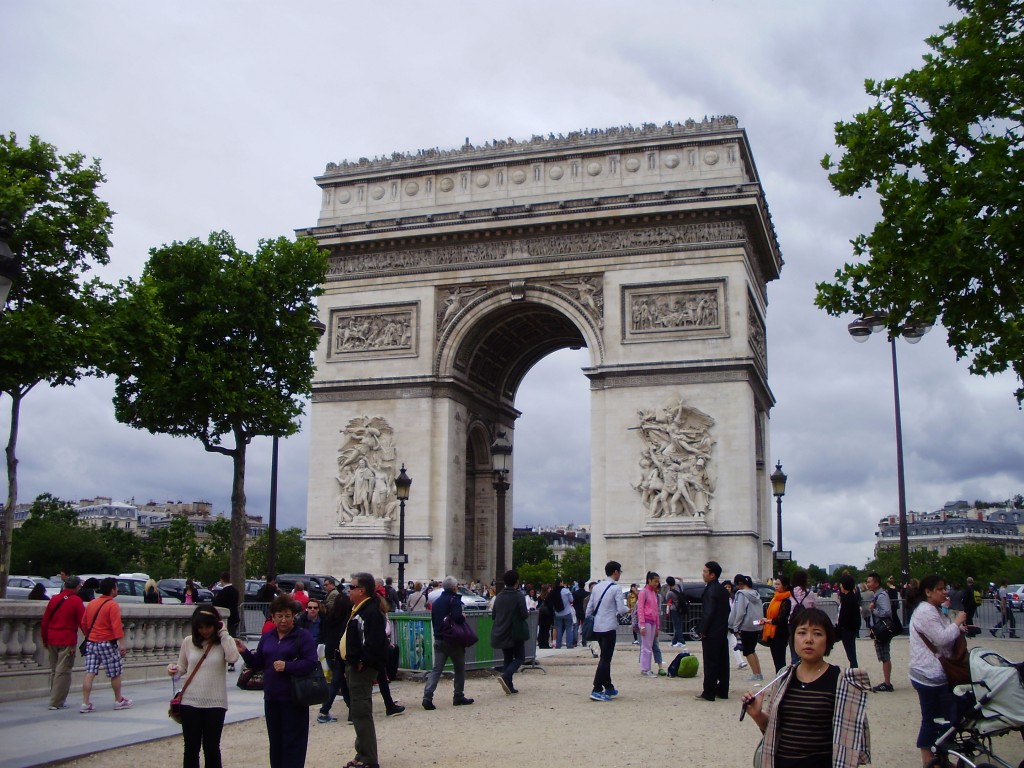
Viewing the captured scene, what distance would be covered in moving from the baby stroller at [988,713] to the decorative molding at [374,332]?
2859cm

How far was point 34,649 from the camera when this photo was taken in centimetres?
1482

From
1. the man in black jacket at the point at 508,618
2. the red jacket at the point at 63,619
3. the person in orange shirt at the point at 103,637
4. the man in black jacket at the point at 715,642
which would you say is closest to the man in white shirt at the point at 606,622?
the man in black jacket at the point at 508,618

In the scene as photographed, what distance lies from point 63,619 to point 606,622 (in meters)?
6.96

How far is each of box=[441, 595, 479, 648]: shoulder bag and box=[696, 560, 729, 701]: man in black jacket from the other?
3040mm

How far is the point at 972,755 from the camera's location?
→ 8.38 metres

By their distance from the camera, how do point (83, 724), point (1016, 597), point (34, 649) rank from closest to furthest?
point (83, 724) < point (34, 649) < point (1016, 597)

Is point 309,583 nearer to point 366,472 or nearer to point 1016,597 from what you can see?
point 366,472

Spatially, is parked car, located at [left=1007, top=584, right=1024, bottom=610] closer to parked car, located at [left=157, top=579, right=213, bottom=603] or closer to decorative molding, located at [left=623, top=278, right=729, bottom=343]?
decorative molding, located at [left=623, top=278, right=729, bottom=343]

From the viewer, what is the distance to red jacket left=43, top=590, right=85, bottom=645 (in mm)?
13875

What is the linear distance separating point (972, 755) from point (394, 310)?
1167 inches

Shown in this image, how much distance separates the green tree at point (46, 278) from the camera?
75.0 ft

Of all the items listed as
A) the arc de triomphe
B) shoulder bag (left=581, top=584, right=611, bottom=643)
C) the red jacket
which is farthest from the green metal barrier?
the arc de triomphe

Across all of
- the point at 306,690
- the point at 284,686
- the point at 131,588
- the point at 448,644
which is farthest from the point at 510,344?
the point at 306,690

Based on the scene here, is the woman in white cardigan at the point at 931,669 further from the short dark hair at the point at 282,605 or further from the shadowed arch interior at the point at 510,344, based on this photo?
the shadowed arch interior at the point at 510,344
